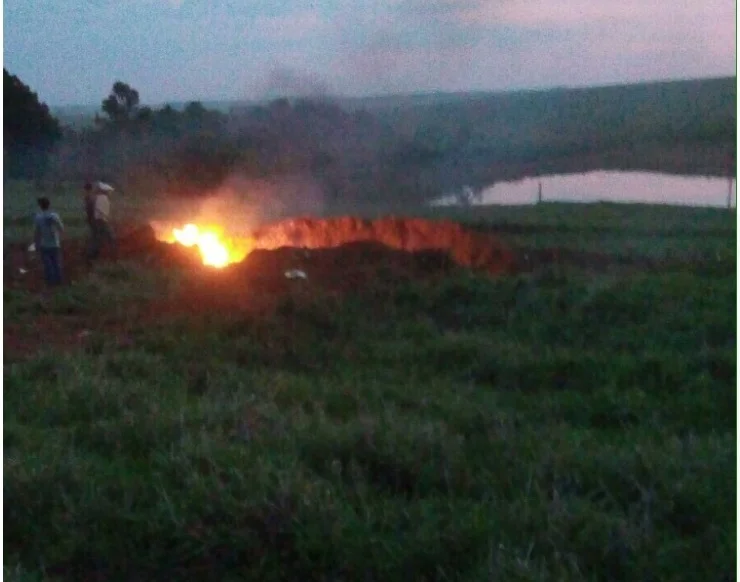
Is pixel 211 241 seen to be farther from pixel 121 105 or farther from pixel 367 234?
pixel 121 105

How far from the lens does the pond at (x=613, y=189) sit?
22.3 meters

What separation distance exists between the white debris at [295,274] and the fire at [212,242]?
236 cm

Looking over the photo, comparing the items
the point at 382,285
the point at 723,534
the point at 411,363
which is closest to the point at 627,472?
the point at 723,534

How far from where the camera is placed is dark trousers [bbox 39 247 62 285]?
10.9 m

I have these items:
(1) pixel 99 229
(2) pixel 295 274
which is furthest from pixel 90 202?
(2) pixel 295 274

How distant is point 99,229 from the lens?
12.8m

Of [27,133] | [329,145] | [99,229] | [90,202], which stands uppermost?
[27,133]

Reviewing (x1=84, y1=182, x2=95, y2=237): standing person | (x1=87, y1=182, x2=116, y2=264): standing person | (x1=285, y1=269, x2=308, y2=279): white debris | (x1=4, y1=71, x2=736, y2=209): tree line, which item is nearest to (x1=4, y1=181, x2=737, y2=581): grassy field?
(x1=285, y1=269, x2=308, y2=279): white debris

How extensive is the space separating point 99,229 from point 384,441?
856 centimetres

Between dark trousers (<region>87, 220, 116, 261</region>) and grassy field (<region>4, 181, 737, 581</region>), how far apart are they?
10.3 feet

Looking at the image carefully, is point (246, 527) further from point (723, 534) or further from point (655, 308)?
point (655, 308)

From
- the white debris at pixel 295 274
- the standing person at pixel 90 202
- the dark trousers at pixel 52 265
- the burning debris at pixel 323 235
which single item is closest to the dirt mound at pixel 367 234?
the burning debris at pixel 323 235

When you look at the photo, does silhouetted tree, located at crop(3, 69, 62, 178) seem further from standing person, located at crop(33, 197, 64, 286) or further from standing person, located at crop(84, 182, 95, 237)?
standing person, located at crop(33, 197, 64, 286)

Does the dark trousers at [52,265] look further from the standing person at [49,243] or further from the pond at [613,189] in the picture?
the pond at [613,189]
